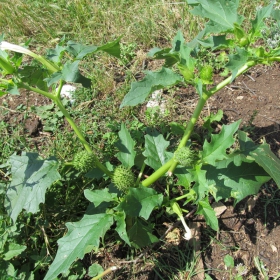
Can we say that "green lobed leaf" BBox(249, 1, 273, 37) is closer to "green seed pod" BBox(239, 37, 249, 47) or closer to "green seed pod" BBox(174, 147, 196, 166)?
"green seed pod" BBox(239, 37, 249, 47)

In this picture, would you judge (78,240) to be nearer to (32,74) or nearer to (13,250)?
(13,250)

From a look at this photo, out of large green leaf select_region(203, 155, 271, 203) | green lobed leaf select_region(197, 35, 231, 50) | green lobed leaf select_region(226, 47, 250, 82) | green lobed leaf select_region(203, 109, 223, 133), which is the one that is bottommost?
green lobed leaf select_region(203, 109, 223, 133)

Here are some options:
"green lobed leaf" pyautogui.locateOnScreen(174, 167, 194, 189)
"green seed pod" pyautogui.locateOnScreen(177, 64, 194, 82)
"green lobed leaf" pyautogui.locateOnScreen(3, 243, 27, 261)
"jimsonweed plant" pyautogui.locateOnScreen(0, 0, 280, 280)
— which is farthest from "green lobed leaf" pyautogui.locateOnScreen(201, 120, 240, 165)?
"green lobed leaf" pyautogui.locateOnScreen(3, 243, 27, 261)

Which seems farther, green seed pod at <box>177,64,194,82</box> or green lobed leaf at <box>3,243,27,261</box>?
Result: green lobed leaf at <box>3,243,27,261</box>

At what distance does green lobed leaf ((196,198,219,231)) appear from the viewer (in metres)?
1.83

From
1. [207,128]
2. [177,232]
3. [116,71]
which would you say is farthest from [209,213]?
[116,71]

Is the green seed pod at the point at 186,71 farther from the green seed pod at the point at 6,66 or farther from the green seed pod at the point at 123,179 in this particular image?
the green seed pod at the point at 6,66

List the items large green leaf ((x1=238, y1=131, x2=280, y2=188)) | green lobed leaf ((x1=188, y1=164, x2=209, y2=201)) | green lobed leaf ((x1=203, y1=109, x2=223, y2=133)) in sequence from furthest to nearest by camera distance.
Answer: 1. green lobed leaf ((x1=203, y1=109, x2=223, y2=133))
2. large green leaf ((x1=238, y1=131, x2=280, y2=188))
3. green lobed leaf ((x1=188, y1=164, x2=209, y2=201))

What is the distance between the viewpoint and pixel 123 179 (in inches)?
76.5

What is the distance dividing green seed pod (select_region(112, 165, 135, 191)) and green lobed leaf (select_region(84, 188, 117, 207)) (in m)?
0.07

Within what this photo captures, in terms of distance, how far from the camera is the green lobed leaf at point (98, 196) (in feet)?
6.29

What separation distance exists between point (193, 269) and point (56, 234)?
919mm

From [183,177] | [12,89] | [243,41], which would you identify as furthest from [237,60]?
[12,89]

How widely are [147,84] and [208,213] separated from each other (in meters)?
0.75
